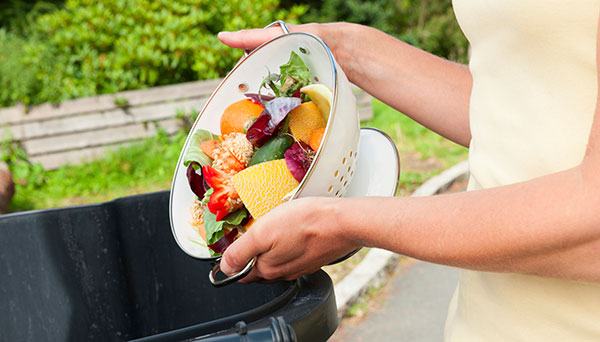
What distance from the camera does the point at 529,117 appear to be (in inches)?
35.8

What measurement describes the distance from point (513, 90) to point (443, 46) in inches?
370

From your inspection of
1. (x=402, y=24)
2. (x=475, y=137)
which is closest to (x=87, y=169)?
(x=475, y=137)

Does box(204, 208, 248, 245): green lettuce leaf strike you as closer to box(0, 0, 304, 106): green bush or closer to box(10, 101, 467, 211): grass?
box(10, 101, 467, 211): grass

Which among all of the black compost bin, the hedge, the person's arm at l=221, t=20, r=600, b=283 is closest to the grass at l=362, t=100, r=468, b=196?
the hedge

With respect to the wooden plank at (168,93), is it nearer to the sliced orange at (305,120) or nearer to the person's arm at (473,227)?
the sliced orange at (305,120)

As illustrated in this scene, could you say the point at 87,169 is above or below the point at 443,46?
above

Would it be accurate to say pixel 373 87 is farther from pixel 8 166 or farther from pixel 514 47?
pixel 8 166

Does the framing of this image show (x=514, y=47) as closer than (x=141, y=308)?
Yes

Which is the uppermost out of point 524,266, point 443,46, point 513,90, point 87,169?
point 513,90

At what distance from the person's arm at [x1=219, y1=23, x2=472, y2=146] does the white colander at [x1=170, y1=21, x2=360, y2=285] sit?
0.43 ft

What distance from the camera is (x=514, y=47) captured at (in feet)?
3.00

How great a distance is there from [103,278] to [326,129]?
0.84 metres

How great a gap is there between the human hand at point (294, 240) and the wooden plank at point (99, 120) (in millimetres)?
4219

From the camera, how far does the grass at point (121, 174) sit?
14.4 feet
